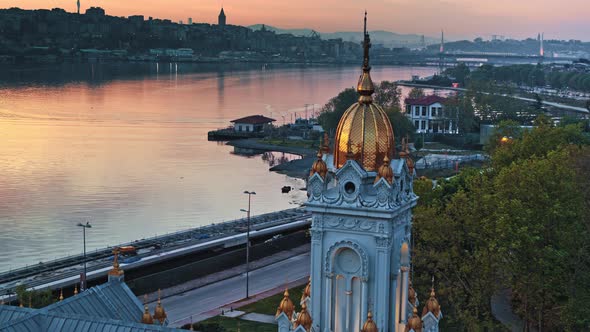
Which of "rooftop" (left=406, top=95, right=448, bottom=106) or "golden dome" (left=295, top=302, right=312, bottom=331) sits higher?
"golden dome" (left=295, top=302, right=312, bottom=331)

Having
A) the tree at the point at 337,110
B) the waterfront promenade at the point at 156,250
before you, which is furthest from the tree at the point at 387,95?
the waterfront promenade at the point at 156,250

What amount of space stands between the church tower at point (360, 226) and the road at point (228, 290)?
22413 mm

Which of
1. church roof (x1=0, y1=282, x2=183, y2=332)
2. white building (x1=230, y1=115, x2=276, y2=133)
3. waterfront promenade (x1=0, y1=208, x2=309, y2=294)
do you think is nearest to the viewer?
church roof (x1=0, y1=282, x2=183, y2=332)

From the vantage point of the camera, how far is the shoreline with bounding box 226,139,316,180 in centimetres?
9576

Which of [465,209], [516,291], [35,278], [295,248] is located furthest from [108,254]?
[516,291]

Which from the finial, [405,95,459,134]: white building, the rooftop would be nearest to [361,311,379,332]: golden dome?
the finial

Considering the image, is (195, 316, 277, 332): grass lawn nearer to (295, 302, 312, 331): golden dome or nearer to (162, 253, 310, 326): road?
(162, 253, 310, 326): road

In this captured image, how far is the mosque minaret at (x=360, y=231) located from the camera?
1919cm

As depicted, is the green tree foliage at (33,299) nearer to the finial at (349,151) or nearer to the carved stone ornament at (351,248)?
the carved stone ornament at (351,248)

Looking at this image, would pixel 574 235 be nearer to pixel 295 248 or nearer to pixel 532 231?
pixel 532 231

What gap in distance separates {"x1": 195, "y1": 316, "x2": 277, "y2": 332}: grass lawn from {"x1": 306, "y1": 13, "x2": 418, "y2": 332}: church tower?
64.4 feet

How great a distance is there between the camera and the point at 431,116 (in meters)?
121

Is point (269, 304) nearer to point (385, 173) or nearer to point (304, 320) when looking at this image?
point (304, 320)

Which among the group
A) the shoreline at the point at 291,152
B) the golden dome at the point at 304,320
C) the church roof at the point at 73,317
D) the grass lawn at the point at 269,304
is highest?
the golden dome at the point at 304,320
